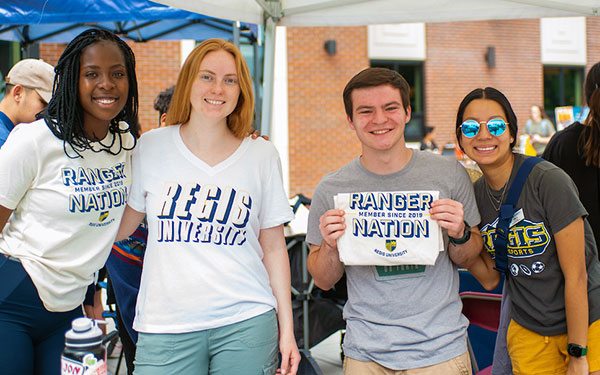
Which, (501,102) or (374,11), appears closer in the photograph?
(501,102)

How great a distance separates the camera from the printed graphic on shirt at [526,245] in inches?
83.7

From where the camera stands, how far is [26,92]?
2.83 meters

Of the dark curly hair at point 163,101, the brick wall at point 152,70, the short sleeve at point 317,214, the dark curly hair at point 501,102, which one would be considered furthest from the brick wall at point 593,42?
the short sleeve at point 317,214

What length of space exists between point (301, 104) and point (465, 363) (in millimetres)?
11239

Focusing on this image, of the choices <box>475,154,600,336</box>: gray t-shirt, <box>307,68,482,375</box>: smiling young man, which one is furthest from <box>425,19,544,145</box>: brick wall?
<box>307,68,482,375</box>: smiling young man

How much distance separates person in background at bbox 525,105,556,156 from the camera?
43.6 feet

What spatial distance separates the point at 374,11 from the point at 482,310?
222 centimetres

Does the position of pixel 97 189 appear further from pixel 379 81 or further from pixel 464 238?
pixel 464 238

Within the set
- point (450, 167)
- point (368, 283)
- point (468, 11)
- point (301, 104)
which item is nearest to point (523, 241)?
point (450, 167)

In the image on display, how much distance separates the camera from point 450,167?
2.17 m

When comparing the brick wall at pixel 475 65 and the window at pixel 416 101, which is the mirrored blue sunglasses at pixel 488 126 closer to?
the window at pixel 416 101

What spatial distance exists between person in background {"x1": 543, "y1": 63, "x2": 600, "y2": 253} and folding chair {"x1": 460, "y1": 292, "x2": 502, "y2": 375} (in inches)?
26.2

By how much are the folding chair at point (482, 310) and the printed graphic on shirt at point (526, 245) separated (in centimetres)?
98

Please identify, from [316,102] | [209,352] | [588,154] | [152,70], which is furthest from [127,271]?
[316,102]
